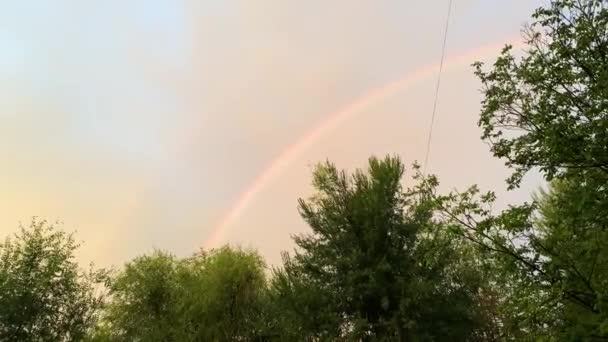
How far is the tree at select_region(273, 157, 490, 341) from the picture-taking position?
815 inches

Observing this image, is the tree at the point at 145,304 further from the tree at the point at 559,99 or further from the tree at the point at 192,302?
the tree at the point at 559,99

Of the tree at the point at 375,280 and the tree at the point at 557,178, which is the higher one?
the tree at the point at 375,280

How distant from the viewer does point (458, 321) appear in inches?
834

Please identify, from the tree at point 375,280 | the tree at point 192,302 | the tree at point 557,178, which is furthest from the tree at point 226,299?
the tree at point 557,178

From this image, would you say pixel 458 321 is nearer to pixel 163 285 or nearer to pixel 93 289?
pixel 163 285

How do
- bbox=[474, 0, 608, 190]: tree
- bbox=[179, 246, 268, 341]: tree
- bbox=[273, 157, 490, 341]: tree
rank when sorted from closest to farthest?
bbox=[474, 0, 608, 190]: tree → bbox=[273, 157, 490, 341]: tree → bbox=[179, 246, 268, 341]: tree

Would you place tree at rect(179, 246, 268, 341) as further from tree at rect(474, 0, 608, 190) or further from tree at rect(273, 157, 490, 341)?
tree at rect(474, 0, 608, 190)

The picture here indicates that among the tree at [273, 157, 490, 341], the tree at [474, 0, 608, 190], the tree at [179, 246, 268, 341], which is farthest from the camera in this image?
the tree at [179, 246, 268, 341]

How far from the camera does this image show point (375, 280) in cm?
2100

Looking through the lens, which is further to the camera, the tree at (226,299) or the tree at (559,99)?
the tree at (226,299)

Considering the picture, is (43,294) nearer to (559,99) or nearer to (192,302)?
Answer: (192,302)

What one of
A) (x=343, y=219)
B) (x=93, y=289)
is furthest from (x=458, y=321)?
(x=93, y=289)

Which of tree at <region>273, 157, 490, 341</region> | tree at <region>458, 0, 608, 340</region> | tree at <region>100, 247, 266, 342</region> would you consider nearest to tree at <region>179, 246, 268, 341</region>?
tree at <region>100, 247, 266, 342</region>

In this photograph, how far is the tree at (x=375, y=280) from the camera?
815 inches
